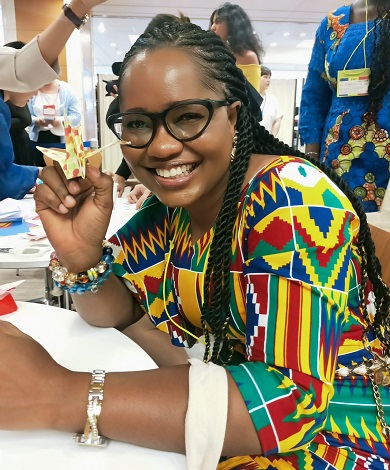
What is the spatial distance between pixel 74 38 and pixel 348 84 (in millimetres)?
6255

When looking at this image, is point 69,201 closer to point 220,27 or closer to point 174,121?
point 174,121

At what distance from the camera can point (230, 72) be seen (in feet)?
2.87

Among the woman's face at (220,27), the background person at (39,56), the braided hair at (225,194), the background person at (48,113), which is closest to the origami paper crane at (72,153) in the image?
the braided hair at (225,194)

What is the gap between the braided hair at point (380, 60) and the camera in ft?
5.70

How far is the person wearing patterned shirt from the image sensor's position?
2.01ft

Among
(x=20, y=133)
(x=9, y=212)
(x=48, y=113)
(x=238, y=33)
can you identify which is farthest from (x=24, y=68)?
(x=48, y=113)

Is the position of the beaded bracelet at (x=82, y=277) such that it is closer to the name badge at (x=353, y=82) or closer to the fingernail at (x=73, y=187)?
the fingernail at (x=73, y=187)

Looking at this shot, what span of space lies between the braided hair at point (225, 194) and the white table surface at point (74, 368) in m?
0.16

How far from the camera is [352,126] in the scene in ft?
6.18

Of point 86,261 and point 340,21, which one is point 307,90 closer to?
point 340,21

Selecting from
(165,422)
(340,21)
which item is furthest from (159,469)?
(340,21)

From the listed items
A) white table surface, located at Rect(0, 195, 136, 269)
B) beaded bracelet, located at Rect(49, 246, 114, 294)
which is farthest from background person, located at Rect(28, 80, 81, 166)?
beaded bracelet, located at Rect(49, 246, 114, 294)

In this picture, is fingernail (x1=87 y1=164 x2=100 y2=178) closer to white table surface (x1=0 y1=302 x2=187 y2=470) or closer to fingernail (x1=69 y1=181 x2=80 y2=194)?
fingernail (x1=69 y1=181 x2=80 y2=194)

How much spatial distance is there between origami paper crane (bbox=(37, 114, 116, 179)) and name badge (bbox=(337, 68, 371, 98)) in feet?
4.77
